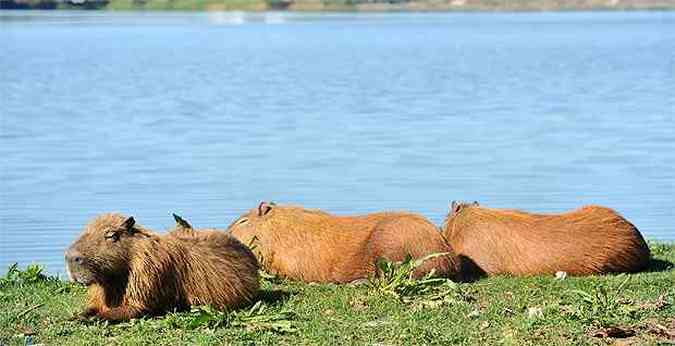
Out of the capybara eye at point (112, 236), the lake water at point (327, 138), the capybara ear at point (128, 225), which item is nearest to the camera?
the capybara eye at point (112, 236)

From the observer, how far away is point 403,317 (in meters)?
7.93

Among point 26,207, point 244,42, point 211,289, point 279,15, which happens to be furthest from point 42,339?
point 279,15

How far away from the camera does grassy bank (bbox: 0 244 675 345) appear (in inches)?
295

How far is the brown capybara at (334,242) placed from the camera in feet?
29.6

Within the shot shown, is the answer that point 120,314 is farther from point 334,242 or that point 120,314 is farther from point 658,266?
point 658,266

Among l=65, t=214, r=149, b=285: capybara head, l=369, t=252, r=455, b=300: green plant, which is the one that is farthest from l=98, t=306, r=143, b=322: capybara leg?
l=369, t=252, r=455, b=300: green plant

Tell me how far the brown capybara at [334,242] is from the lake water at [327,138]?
2952 millimetres

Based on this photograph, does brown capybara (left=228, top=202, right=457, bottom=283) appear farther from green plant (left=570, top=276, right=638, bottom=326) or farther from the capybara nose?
the capybara nose

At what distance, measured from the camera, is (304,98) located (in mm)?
31625

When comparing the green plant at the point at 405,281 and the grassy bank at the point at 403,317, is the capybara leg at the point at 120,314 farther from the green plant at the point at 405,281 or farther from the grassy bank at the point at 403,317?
the green plant at the point at 405,281

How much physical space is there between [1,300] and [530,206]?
304 inches

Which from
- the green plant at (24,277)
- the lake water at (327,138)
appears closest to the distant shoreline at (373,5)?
the lake water at (327,138)

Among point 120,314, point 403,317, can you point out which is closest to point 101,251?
point 120,314

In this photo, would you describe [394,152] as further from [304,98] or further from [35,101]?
[35,101]
